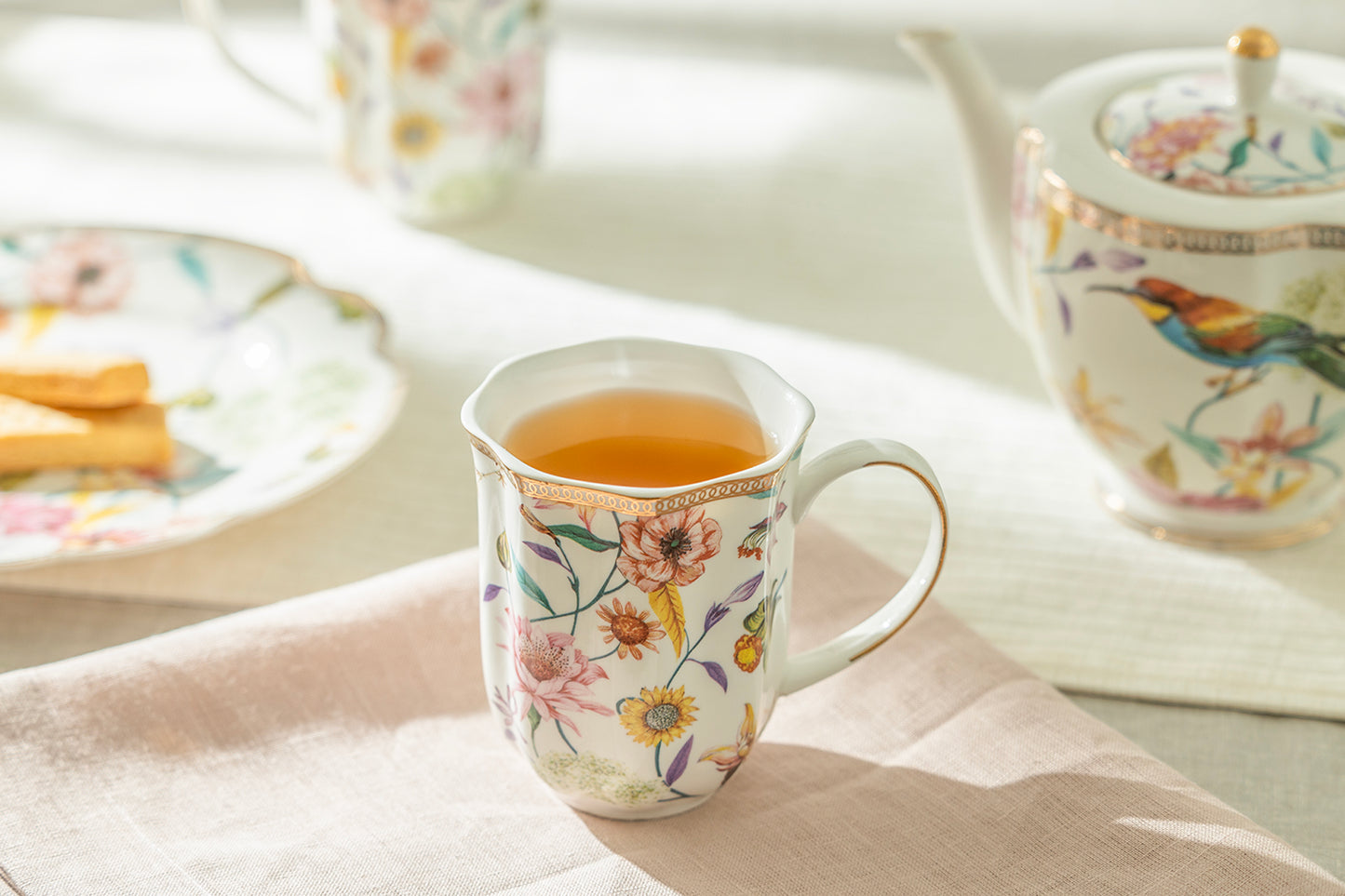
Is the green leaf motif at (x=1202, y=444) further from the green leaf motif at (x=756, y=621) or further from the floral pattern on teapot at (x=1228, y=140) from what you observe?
the green leaf motif at (x=756, y=621)

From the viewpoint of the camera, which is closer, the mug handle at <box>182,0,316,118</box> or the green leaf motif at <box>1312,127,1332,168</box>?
the green leaf motif at <box>1312,127,1332,168</box>

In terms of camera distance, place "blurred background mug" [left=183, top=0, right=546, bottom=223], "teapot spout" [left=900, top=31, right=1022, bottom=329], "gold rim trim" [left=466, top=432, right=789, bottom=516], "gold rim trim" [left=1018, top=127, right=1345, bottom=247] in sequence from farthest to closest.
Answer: "blurred background mug" [left=183, top=0, right=546, bottom=223]
"teapot spout" [left=900, top=31, right=1022, bottom=329]
"gold rim trim" [left=1018, top=127, right=1345, bottom=247]
"gold rim trim" [left=466, top=432, right=789, bottom=516]

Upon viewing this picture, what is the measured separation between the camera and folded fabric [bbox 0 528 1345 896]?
1.26ft

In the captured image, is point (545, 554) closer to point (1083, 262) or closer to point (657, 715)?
point (657, 715)

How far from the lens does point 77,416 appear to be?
62 centimetres

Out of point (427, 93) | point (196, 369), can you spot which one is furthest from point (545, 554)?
point (427, 93)

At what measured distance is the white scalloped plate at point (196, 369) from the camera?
0.58 meters

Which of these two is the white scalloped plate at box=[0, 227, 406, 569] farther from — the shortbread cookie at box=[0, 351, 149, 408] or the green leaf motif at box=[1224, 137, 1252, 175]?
the green leaf motif at box=[1224, 137, 1252, 175]

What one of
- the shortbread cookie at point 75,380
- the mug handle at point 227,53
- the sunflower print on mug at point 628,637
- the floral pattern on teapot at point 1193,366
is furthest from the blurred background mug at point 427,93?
the sunflower print on mug at point 628,637

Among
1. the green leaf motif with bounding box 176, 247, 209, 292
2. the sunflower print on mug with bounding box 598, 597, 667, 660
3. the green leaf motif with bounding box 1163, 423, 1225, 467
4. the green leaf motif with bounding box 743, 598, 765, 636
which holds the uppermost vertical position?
the sunflower print on mug with bounding box 598, 597, 667, 660

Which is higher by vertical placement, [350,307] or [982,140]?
[982,140]

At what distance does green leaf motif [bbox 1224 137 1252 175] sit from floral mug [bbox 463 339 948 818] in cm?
24

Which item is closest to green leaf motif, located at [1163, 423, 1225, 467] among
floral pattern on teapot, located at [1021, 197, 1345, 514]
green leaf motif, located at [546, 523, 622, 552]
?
floral pattern on teapot, located at [1021, 197, 1345, 514]

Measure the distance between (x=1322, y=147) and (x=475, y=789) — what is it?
42cm
